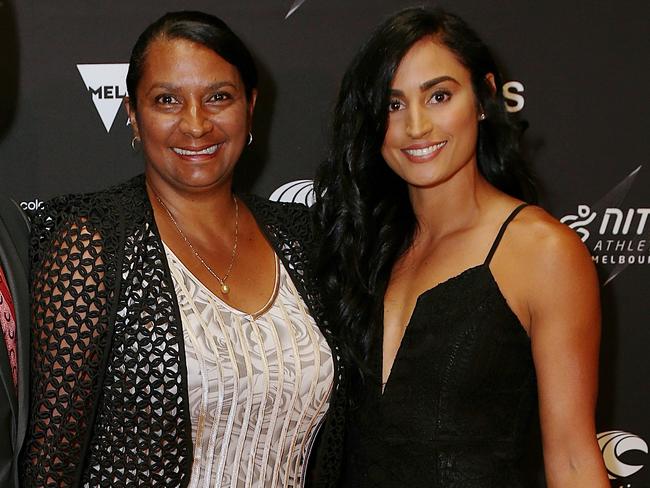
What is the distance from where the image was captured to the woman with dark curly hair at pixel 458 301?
1.96 m

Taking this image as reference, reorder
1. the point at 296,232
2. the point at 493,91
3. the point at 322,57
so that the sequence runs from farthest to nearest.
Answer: the point at 322,57 → the point at 296,232 → the point at 493,91

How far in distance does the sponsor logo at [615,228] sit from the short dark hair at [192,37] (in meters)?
1.22

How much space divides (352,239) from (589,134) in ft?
2.95

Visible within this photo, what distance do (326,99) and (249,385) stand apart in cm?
105

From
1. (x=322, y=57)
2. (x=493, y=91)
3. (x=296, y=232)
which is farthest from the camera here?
(x=322, y=57)

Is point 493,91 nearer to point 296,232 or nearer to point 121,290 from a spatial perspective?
point 296,232

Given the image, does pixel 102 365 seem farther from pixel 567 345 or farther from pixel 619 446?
pixel 619 446

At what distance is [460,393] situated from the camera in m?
2.01

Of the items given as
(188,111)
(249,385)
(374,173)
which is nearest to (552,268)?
(374,173)

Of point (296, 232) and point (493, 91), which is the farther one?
point (296, 232)

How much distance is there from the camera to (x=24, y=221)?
6.73 feet

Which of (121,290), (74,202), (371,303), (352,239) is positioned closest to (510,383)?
(371,303)

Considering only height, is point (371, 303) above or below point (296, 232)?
below

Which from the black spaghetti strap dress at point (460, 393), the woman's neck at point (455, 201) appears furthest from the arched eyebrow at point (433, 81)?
the black spaghetti strap dress at point (460, 393)
